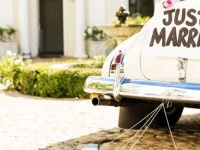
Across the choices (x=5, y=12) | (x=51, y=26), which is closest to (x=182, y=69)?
(x=5, y=12)

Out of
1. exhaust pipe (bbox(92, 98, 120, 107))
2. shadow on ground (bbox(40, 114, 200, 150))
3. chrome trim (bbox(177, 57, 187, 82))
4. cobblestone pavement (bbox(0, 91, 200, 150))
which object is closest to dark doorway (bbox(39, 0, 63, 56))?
cobblestone pavement (bbox(0, 91, 200, 150))

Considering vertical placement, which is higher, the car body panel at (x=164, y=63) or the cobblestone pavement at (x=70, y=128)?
the car body panel at (x=164, y=63)

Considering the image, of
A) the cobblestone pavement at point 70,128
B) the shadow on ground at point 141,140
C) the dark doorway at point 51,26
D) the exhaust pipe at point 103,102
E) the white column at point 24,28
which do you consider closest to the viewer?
the exhaust pipe at point 103,102

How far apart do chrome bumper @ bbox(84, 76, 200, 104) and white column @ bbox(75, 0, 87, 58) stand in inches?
533

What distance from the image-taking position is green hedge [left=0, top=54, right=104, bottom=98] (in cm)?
1005

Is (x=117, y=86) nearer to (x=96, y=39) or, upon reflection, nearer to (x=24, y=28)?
(x=96, y=39)

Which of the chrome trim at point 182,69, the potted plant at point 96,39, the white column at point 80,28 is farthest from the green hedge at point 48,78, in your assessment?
the white column at point 80,28

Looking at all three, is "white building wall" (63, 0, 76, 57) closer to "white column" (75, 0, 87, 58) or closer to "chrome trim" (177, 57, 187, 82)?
"white column" (75, 0, 87, 58)

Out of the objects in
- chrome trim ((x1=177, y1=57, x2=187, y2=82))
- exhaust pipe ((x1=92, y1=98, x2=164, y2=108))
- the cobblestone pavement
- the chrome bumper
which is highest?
chrome trim ((x1=177, y1=57, x2=187, y2=82))

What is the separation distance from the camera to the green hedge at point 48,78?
33.0 feet

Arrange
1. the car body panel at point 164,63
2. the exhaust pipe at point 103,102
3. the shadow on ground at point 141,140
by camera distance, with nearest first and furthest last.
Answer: the car body panel at point 164,63
the exhaust pipe at point 103,102
the shadow on ground at point 141,140

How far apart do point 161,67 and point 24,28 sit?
47.3 feet

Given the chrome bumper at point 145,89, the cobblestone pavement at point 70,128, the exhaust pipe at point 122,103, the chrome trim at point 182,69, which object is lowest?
the cobblestone pavement at point 70,128

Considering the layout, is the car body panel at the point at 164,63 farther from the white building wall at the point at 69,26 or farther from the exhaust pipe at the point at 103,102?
the white building wall at the point at 69,26
